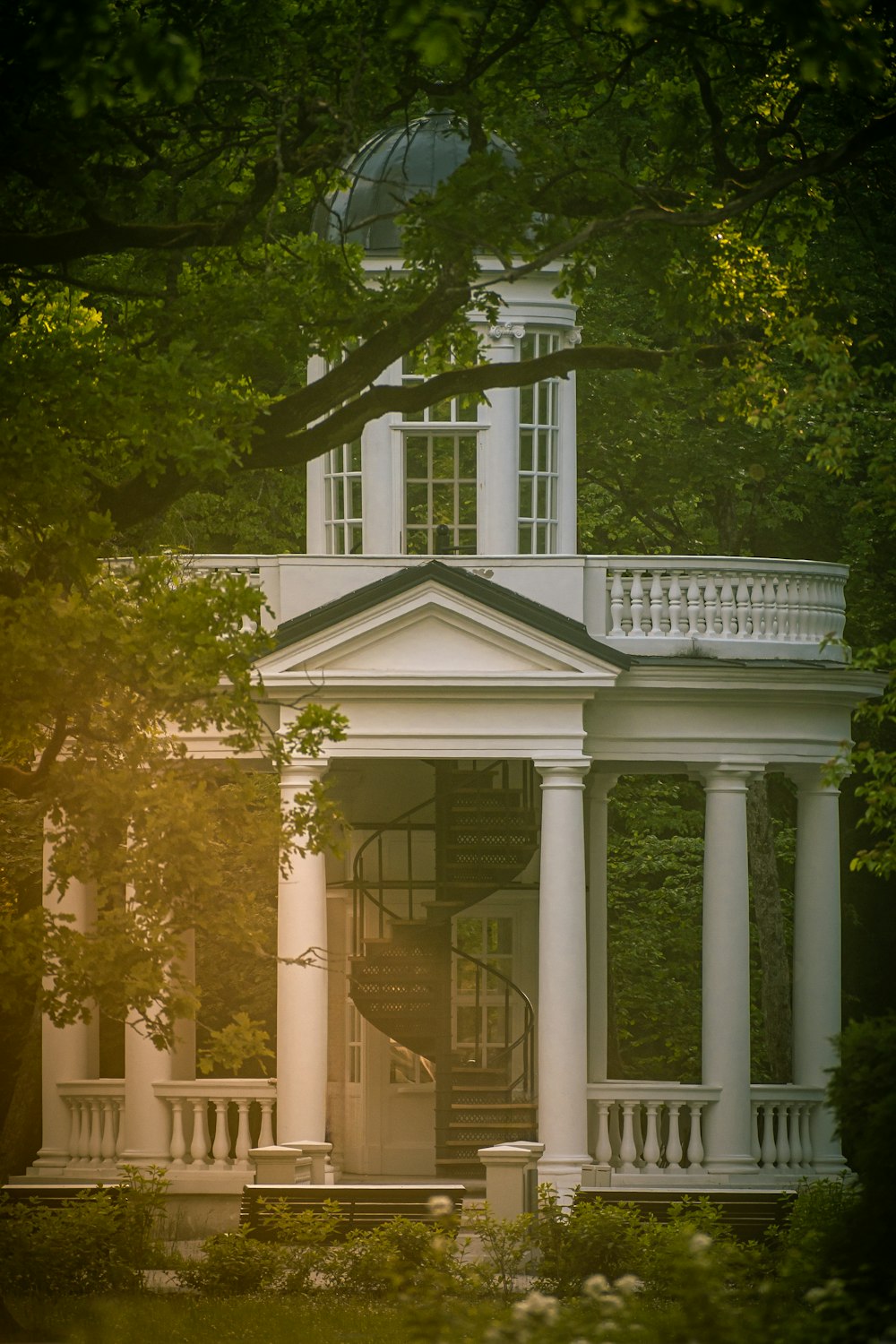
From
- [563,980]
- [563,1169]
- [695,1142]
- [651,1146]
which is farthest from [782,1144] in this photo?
[563,980]

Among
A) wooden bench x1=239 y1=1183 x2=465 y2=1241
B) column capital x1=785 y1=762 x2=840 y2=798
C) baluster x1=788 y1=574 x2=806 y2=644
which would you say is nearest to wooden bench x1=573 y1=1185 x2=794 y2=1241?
wooden bench x1=239 y1=1183 x2=465 y2=1241

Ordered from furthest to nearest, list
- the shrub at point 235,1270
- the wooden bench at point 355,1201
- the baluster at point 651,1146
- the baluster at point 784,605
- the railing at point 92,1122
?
1. the railing at point 92,1122
2. the baluster at point 784,605
3. the baluster at point 651,1146
4. the wooden bench at point 355,1201
5. the shrub at point 235,1270

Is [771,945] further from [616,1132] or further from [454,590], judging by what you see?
[454,590]

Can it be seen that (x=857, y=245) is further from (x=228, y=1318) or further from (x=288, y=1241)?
(x=228, y=1318)

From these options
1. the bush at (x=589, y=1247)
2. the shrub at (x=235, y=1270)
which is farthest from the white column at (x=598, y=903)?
the shrub at (x=235, y=1270)

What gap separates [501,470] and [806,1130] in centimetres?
720

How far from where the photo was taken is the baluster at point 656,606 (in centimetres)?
2242

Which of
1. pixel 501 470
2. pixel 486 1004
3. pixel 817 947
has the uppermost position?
pixel 501 470

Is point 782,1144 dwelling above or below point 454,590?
below

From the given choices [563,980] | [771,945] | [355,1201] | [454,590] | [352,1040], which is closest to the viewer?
[355,1201]

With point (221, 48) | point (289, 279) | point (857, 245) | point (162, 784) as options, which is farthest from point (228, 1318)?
point (857, 245)

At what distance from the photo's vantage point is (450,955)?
928 inches

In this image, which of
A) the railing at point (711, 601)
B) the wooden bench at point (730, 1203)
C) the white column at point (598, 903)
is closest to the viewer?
the wooden bench at point (730, 1203)

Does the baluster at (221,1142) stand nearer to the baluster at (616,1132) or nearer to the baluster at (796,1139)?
the baluster at (616,1132)
